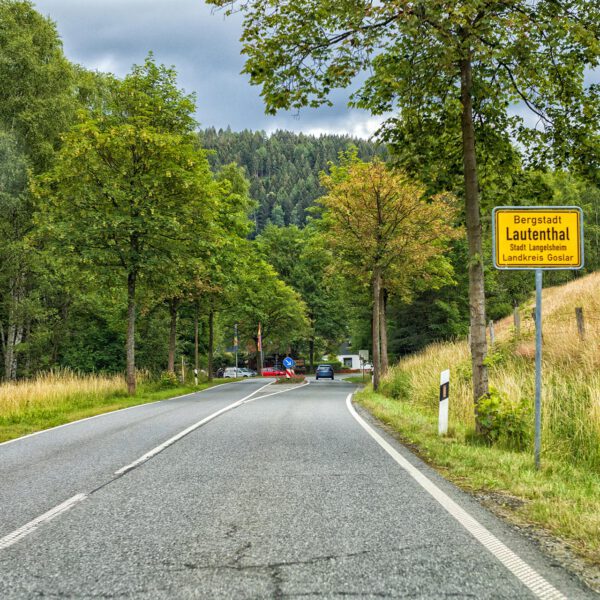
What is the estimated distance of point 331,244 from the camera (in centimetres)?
2609

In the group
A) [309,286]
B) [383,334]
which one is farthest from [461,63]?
[309,286]

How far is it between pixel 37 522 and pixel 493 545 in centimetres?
347

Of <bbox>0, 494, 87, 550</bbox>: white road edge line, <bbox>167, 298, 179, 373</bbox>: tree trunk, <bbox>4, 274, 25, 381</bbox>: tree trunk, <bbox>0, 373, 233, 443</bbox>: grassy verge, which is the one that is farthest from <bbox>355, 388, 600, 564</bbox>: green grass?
<bbox>4, 274, 25, 381</bbox>: tree trunk

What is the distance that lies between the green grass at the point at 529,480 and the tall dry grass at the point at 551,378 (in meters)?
0.88

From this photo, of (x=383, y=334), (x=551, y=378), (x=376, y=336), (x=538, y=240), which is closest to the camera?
(x=538, y=240)

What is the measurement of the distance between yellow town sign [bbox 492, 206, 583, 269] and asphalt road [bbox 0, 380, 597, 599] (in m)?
2.61

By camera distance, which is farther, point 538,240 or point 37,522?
point 538,240

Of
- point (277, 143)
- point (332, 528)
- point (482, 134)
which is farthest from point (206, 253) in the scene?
point (277, 143)

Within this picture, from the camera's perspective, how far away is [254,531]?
4188mm

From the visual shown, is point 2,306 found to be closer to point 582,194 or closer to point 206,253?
point 206,253

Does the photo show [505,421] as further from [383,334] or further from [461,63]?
[383,334]

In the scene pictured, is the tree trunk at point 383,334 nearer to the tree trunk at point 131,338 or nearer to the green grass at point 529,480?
the tree trunk at point 131,338

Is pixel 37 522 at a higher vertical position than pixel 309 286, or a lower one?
lower

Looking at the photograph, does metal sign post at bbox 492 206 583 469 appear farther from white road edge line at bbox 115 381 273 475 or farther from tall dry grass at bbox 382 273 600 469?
white road edge line at bbox 115 381 273 475
